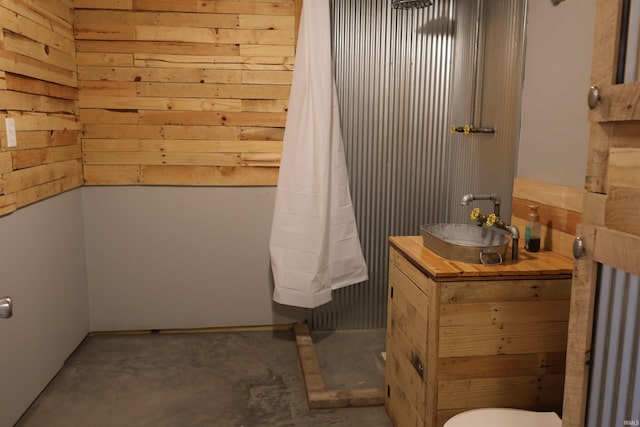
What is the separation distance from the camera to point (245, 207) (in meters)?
3.32

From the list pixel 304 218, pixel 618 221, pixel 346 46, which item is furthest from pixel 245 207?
pixel 618 221

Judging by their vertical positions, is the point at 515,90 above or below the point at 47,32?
below

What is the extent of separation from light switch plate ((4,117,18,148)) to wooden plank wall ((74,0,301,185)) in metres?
0.85

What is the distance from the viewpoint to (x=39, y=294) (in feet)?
8.50

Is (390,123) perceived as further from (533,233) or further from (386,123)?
(533,233)

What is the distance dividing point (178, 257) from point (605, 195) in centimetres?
271

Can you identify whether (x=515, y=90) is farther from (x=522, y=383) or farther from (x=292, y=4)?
(x=292, y=4)

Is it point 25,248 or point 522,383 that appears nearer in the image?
point 522,383

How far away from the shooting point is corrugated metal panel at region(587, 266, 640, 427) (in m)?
0.99

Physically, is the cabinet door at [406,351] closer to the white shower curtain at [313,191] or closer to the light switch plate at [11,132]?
the white shower curtain at [313,191]

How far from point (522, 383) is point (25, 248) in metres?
2.15

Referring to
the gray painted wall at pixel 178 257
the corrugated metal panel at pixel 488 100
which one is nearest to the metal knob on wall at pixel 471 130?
the corrugated metal panel at pixel 488 100

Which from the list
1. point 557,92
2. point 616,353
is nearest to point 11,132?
point 557,92

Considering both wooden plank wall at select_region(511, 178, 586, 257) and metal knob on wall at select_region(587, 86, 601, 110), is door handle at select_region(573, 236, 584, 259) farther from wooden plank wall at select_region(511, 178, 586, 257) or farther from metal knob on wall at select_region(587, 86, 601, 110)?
wooden plank wall at select_region(511, 178, 586, 257)
